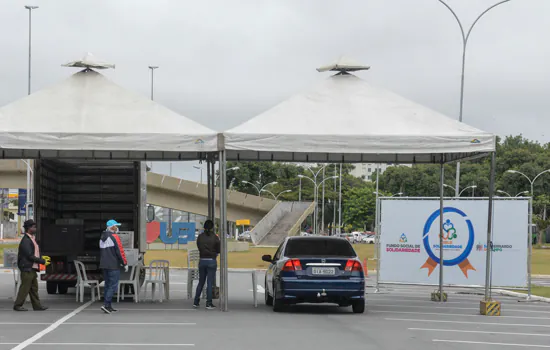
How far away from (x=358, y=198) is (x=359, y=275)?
114011 millimetres

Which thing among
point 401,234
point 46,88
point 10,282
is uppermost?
point 46,88

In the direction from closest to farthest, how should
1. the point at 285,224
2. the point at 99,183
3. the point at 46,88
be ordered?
1. the point at 46,88
2. the point at 99,183
3. the point at 285,224

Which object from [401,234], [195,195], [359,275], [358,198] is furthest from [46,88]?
[358,198]

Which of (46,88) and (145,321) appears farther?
(46,88)

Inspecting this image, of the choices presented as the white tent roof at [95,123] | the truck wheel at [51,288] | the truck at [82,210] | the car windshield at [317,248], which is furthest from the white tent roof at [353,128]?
the truck wheel at [51,288]

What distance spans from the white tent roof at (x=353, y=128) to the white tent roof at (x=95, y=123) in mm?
1137

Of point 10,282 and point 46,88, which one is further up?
point 46,88

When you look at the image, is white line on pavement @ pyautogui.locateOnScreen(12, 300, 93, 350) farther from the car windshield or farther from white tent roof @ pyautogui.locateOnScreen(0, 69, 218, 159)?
the car windshield

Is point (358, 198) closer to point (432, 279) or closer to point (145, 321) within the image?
point (432, 279)

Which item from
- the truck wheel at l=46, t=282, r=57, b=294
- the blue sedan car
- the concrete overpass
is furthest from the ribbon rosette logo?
the concrete overpass

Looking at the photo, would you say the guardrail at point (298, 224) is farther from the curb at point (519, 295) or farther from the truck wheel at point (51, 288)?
the truck wheel at point (51, 288)

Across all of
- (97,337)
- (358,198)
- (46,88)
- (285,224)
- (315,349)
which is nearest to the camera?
(315,349)

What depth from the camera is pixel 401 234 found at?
24.4 m

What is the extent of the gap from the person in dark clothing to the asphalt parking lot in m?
0.50
